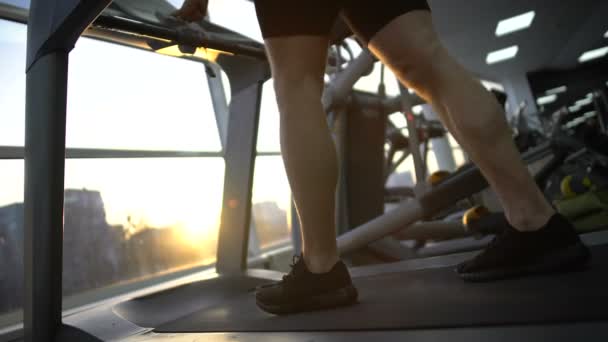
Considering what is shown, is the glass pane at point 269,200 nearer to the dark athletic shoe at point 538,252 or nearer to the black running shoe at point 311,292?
the black running shoe at point 311,292

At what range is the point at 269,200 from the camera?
343 cm

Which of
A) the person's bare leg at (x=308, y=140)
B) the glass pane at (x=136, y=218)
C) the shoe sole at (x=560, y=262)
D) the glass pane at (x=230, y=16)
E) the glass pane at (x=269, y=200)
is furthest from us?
the glass pane at (x=269, y=200)

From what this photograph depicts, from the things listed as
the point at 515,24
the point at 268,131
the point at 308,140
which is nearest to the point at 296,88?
the point at 308,140

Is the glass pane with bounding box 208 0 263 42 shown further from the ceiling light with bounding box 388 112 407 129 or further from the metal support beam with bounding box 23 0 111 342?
the metal support beam with bounding box 23 0 111 342

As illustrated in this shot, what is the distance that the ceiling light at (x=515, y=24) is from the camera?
19.6ft

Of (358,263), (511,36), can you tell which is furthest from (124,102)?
(511,36)

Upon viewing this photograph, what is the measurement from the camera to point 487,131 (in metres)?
0.74

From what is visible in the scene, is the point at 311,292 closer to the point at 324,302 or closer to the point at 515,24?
the point at 324,302

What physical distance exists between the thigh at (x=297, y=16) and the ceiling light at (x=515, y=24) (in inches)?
248

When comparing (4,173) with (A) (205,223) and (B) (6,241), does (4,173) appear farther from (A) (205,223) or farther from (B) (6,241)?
(A) (205,223)

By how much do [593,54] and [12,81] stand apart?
33.8 feet

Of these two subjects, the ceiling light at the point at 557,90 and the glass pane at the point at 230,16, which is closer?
the glass pane at the point at 230,16

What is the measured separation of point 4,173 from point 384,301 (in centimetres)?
170

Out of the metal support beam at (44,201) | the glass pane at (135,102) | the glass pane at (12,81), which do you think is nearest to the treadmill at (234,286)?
the metal support beam at (44,201)
